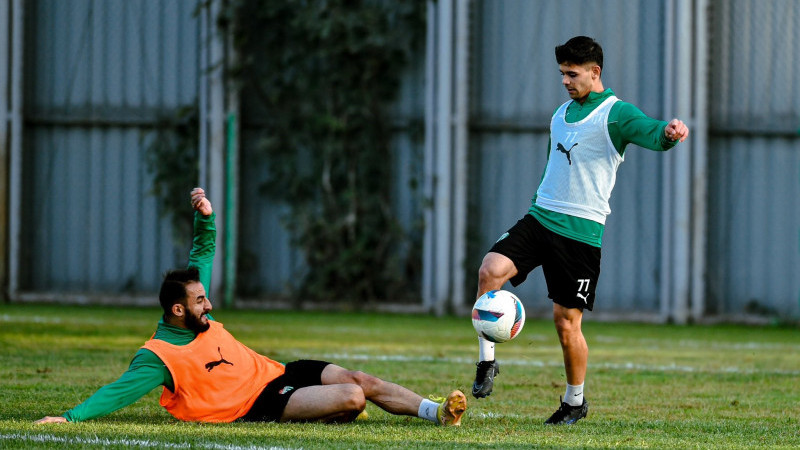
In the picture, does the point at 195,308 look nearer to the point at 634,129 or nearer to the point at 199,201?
the point at 199,201

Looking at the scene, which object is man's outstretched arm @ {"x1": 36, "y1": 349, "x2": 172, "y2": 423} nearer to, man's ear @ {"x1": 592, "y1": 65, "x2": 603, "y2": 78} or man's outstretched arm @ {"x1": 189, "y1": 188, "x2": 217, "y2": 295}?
man's outstretched arm @ {"x1": 189, "y1": 188, "x2": 217, "y2": 295}

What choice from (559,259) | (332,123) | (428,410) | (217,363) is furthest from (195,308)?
(332,123)

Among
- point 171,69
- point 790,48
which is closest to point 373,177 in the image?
point 171,69

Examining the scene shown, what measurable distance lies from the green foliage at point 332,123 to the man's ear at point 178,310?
1036 cm

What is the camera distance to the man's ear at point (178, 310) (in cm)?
625

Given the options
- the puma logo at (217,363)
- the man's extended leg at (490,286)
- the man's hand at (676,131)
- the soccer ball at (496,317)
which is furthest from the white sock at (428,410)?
the man's hand at (676,131)

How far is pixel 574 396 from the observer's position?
687 cm

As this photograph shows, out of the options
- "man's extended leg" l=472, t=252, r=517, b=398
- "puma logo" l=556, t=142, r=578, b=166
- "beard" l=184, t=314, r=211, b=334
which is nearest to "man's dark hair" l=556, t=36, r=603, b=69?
"puma logo" l=556, t=142, r=578, b=166

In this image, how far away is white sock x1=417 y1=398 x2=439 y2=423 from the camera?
6.38 metres

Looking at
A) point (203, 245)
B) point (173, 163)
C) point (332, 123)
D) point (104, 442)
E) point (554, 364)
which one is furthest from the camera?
point (173, 163)

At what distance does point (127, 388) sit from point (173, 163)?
11.3 metres

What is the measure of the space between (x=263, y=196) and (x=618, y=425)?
1092 centimetres

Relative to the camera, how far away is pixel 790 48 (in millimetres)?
15789

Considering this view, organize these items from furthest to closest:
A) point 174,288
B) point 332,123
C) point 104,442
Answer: point 332,123, point 174,288, point 104,442
